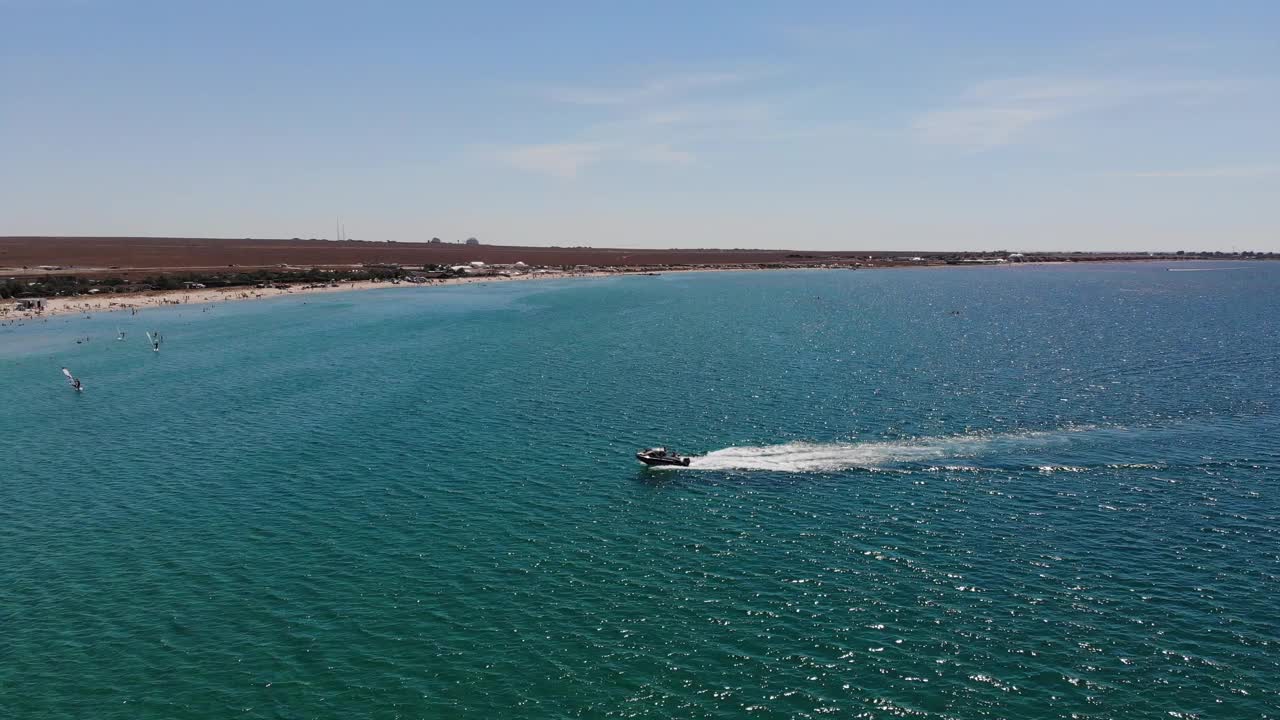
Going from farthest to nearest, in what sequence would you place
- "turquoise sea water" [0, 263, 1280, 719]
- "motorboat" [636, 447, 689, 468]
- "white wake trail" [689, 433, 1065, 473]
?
"white wake trail" [689, 433, 1065, 473], "motorboat" [636, 447, 689, 468], "turquoise sea water" [0, 263, 1280, 719]

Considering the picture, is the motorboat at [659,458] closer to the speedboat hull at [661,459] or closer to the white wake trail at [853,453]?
the speedboat hull at [661,459]

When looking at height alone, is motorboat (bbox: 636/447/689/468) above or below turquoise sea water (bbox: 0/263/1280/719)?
above

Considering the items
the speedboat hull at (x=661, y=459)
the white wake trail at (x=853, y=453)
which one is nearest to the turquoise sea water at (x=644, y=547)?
the white wake trail at (x=853, y=453)

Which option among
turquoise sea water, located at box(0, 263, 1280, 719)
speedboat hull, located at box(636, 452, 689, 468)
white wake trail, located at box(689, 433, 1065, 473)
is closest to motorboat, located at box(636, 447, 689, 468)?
speedboat hull, located at box(636, 452, 689, 468)

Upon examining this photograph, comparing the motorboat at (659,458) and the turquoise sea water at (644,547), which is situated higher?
the motorboat at (659,458)

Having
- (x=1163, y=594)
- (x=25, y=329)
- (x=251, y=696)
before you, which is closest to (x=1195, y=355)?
(x=1163, y=594)

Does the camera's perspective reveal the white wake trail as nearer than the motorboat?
No

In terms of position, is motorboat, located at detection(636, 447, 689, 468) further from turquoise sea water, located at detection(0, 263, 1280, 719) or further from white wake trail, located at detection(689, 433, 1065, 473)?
turquoise sea water, located at detection(0, 263, 1280, 719)

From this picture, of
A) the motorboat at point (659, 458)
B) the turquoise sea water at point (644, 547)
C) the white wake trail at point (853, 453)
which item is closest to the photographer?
the turquoise sea water at point (644, 547)

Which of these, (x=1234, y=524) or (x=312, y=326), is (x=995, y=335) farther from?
(x=312, y=326)
